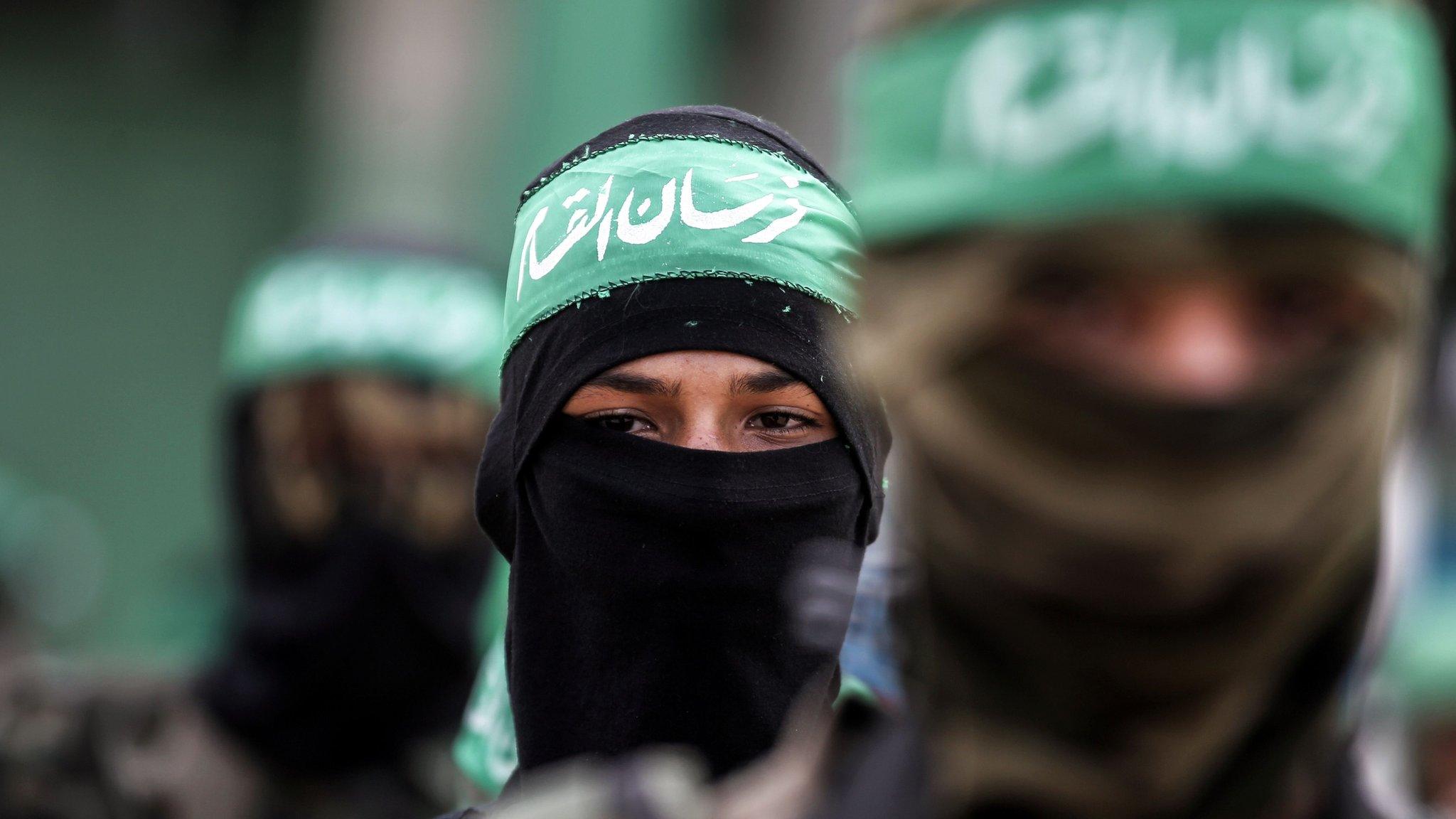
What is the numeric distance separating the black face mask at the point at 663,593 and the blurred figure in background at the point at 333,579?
2.37m

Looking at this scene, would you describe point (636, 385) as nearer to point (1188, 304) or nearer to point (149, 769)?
point (1188, 304)

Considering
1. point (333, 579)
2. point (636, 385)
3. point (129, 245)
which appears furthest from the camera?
point (129, 245)

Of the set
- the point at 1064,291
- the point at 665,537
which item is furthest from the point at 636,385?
the point at 1064,291

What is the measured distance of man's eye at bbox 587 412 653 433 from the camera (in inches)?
Result: 104

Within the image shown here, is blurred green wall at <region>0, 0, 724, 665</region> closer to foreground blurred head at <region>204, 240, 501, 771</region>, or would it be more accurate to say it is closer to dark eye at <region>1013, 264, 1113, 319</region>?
foreground blurred head at <region>204, 240, 501, 771</region>

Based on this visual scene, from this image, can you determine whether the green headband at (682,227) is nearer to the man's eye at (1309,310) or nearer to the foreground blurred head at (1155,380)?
the foreground blurred head at (1155,380)

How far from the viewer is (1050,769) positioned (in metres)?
1.55

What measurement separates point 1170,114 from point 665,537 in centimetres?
117

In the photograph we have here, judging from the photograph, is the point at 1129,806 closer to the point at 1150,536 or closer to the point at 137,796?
the point at 1150,536

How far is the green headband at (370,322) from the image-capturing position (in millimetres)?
5160

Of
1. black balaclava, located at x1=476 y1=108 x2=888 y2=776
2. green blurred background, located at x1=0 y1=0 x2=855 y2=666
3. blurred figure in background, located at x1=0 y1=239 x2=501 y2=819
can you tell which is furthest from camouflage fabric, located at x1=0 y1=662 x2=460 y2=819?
green blurred background, located at x1=0 y1=0 x2=855 y2=666

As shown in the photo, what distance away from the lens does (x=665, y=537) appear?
8.37 feet

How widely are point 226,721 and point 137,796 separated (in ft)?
0.94

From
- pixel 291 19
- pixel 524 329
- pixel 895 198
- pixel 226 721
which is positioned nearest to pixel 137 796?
pixel 226 721
